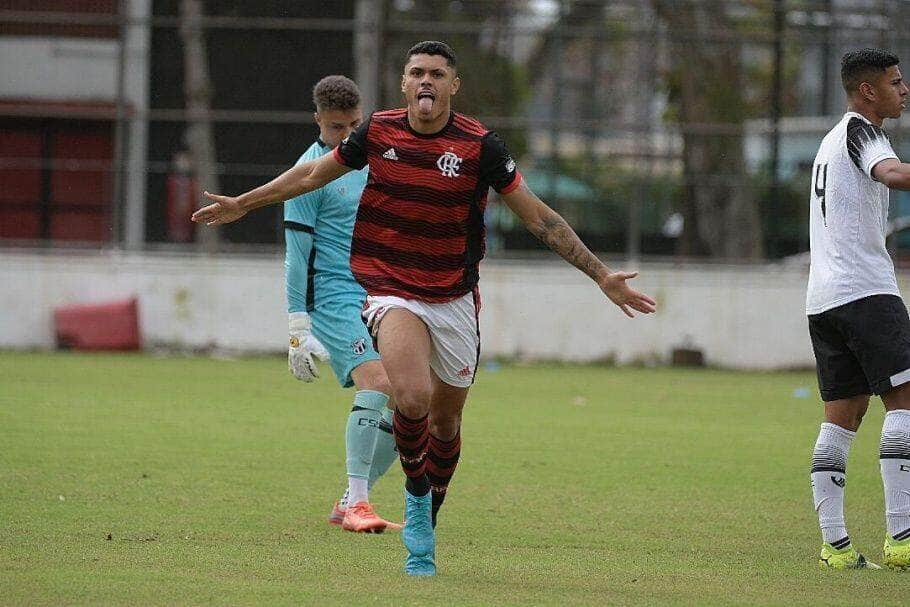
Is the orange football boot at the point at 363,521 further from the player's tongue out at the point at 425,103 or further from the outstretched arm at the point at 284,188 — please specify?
the player's tongue out at the point at 425,103

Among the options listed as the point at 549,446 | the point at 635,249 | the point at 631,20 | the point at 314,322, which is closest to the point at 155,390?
the point at 549,446

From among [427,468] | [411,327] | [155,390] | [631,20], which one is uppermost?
[631,20]

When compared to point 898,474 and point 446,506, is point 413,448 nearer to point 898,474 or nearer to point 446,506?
point 446,506

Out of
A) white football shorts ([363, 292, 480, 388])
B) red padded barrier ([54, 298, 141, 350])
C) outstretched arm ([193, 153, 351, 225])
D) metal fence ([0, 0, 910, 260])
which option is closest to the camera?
white football shorts ([363, 292, 480, 388])

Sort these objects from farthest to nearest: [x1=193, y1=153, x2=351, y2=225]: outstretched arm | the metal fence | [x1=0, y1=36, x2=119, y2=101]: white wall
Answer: [x1=0, y1=36, x2=119, y2=101]: white wall, the metal fence, [x1=193, y1=153, x2=351, y2=225]: outstretched arm

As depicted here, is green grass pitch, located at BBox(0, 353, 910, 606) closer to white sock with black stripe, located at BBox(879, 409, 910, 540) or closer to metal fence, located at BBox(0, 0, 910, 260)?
white sock with black stripe, located at BBox(879, 409, 910, 540)

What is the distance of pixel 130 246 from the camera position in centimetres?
2152

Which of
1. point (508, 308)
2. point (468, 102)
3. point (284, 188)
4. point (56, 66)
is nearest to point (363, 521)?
point (284, 188)

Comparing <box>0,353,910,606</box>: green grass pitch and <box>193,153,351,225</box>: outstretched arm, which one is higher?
<box>193,153,351,225</box>: outstretched arm

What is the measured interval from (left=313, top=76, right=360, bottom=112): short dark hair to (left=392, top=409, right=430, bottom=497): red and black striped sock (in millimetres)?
2253

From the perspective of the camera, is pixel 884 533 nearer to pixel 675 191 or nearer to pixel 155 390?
pixel 155 390

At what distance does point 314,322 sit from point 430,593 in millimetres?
2803

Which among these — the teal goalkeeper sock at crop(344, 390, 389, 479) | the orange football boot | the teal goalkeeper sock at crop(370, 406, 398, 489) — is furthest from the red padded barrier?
the orange football boot

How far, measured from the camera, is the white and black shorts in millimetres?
6871
